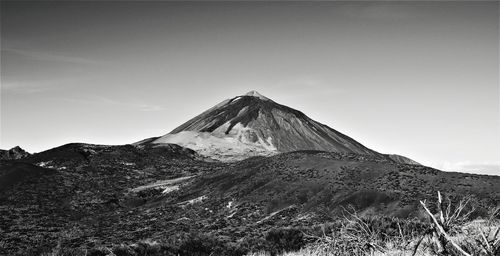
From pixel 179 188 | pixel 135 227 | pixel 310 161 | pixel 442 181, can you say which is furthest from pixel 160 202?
pixel 442 181

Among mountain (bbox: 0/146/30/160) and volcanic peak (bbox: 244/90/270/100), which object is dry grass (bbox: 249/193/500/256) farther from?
volcanic peak (bbox: 244/90/270/100)

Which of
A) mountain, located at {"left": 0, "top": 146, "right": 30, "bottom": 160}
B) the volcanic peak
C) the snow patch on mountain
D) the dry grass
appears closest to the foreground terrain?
the dry grass

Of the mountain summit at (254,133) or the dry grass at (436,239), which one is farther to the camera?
the mountain summit at (254,133)

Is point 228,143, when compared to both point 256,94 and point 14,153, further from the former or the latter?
point 256,94

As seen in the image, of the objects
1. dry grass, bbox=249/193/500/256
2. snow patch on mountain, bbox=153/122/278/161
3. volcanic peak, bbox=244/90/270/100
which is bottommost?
dry grass, bbox=249/193/500/256

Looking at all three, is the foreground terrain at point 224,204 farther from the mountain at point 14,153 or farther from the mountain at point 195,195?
the mountain at point 14,153

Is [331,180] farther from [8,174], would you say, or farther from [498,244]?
[8,174]

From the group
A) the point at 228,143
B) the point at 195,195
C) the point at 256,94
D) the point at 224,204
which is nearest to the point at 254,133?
the point at 228,143

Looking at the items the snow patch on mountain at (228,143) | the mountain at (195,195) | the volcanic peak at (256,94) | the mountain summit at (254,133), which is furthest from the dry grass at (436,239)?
the volcanic peak at (256,94)
